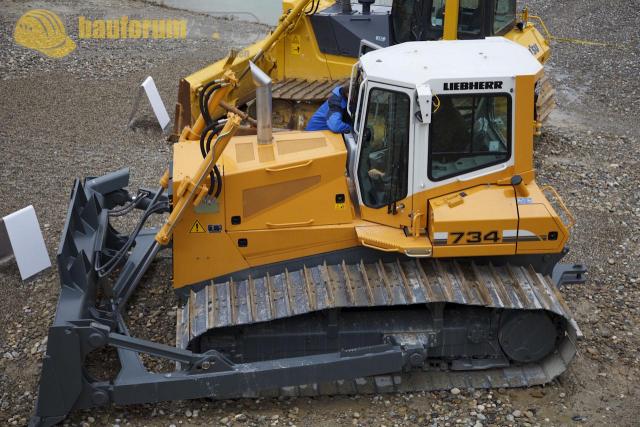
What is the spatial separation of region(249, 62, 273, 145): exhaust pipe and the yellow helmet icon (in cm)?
921

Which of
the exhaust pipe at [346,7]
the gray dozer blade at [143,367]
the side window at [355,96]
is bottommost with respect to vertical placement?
the gray dozer blade at [143,367]

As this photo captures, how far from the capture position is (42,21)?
1600cm

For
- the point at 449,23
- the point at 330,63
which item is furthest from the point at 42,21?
the point at 449,23

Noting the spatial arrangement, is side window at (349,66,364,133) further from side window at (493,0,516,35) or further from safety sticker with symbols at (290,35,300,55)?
side window at (493,0,516,35)

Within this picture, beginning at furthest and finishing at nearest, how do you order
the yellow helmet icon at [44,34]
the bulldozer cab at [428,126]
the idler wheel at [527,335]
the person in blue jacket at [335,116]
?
the yellow helmet icon at [44,34]
the person in blue jacket at [335,116]
the idler wheel at [527,335]
the bulldozer cab at [428,126]

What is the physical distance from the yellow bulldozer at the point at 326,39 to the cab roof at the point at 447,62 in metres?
4.05

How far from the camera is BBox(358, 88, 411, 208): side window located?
18.7 feet

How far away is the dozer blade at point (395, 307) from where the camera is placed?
227 inches

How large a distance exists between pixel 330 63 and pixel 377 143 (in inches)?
201

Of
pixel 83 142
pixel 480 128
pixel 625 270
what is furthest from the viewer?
pixel 83 142

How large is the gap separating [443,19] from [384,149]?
4730mm

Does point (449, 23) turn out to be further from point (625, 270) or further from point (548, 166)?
point (625, 270)

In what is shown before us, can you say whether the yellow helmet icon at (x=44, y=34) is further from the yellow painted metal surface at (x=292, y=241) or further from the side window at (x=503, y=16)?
the yellow painted metal surface at (x=292, y=241)

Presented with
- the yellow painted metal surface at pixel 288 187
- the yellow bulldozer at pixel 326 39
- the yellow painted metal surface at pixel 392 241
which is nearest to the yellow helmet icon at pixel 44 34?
the yellow bulldozer at pixel 326 39
